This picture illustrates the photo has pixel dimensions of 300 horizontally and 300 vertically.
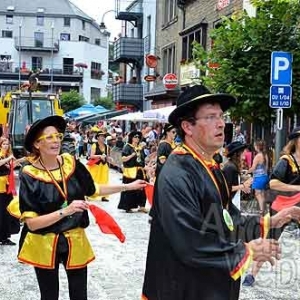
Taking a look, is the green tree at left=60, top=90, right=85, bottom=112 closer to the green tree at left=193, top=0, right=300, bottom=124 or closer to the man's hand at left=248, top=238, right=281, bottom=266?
the green tree at left=193, top=0, right=300, bottom=124

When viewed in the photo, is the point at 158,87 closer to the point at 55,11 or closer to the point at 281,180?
the point at 281,180

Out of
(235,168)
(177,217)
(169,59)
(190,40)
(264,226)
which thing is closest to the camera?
(177,217)

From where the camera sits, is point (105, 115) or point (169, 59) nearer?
point (169, 59)

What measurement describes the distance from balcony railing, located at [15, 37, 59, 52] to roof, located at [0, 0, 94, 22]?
3.50 meters

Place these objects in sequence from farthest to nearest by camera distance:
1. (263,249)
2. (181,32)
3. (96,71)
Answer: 1. (96,71)
2. (181,32)
3. (263,249)

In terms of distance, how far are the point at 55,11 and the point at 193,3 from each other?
58.5 meters

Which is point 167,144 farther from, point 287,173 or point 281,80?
point 287,173

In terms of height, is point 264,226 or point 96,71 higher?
point 96,71

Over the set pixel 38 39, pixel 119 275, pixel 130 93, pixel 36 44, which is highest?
pixel 38 39

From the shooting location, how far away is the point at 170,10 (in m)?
31.7

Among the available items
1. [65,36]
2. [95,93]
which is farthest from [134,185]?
[65,36]

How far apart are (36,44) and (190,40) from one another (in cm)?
5744

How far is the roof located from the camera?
82.2 meters

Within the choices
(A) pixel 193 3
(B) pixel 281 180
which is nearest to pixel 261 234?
(B) pixel 281 180
